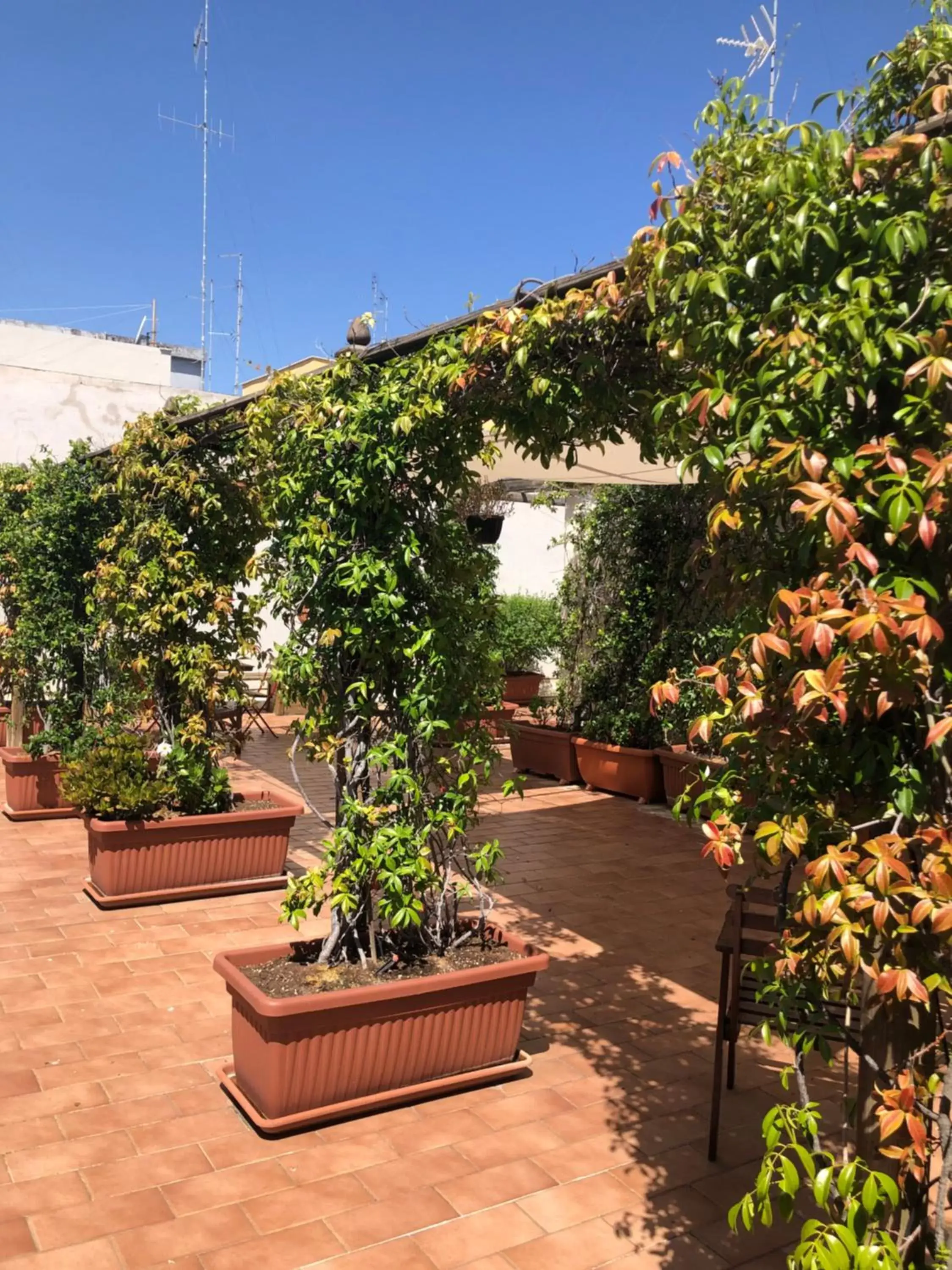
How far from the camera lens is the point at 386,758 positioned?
134 inches

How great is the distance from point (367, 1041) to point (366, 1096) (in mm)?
204

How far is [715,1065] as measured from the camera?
9.93 ft

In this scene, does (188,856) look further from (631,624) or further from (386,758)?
(631,624)

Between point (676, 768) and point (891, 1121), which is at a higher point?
point (891, 1121)

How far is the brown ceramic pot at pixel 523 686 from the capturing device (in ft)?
40.0

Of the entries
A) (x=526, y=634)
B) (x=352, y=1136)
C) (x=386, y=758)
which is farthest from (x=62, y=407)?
(x=352, y=1136)

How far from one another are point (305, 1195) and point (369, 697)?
156 centimetres

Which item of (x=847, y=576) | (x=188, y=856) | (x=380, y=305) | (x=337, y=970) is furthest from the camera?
(x=188, y=856)

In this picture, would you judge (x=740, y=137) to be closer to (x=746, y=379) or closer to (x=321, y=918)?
(x=746, y=379)

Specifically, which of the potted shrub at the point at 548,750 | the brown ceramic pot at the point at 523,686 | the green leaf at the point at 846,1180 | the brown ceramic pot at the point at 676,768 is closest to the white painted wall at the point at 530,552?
the brown ceramic pot at the point at 523,686

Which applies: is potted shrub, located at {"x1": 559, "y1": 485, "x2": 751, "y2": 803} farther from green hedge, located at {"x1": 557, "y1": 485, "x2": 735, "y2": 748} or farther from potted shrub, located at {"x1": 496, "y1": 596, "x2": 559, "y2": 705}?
potted shrub, located at {"x1": 496, "y1": 596, "x2": 559, "y2": 705}

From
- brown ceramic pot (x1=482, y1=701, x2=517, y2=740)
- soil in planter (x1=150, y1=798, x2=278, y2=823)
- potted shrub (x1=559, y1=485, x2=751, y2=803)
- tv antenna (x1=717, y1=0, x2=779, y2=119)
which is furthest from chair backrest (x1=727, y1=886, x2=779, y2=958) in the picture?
potted shrub (x1=559, y1=485, x2=751, y2=803)

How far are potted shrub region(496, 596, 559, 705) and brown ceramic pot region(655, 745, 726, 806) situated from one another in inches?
135

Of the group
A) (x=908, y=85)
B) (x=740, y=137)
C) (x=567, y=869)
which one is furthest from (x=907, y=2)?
(x=567, y=869)
